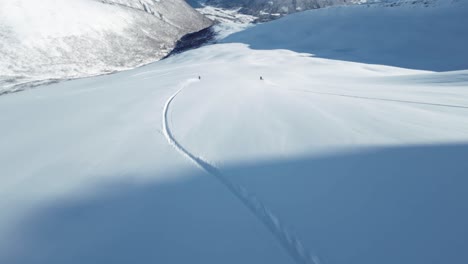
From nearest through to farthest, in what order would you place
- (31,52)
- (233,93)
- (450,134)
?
1. (450,134)
2. (233,93)
3. (31,52)

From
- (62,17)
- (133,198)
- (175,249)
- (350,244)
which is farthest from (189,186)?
(62,17)

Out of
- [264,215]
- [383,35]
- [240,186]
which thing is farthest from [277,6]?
[264,215]

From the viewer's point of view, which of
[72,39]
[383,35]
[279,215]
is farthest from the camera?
[72,39]

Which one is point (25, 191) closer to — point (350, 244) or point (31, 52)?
point (350, 244)

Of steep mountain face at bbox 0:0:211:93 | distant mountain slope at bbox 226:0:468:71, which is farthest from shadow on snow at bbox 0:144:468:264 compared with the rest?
steep mountain face at bbox 0:0:211:93

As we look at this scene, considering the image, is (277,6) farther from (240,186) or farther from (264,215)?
(264,215)
